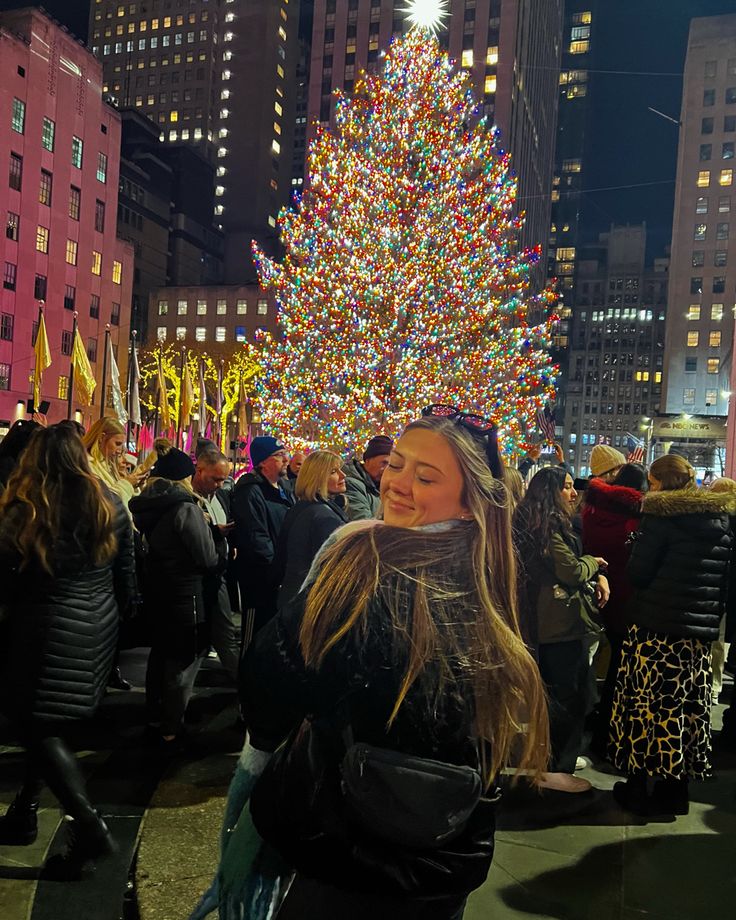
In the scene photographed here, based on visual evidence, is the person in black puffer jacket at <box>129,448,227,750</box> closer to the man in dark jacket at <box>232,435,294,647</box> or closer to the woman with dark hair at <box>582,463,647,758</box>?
the man in dark jacket at <box>232,435,294,647</box>

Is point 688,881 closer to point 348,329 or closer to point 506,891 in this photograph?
point 506,891

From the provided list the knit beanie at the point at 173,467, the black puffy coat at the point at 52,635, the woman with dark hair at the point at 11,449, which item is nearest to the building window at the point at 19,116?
the woman with dark hair at the point at 11,449

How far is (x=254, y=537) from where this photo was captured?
626 centimetres

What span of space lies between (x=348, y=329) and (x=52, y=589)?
955 inches

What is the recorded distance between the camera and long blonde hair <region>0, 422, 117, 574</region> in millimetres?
3795

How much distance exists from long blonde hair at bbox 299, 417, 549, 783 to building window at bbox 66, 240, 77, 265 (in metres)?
59.7

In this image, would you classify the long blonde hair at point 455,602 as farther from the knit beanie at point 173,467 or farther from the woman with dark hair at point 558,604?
the knit beanie at point 173,467

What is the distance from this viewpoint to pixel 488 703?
179 centimetres

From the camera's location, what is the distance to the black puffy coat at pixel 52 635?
377 centimetres

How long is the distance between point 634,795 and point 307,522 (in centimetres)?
Result: 273

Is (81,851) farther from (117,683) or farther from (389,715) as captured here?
(117,683)

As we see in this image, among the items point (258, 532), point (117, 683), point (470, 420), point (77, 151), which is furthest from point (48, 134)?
point (470, 420)

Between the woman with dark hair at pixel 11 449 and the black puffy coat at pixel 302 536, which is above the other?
the woman with dark hair at pixel 11 449

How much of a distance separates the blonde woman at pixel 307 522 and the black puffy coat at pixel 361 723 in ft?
11.4
